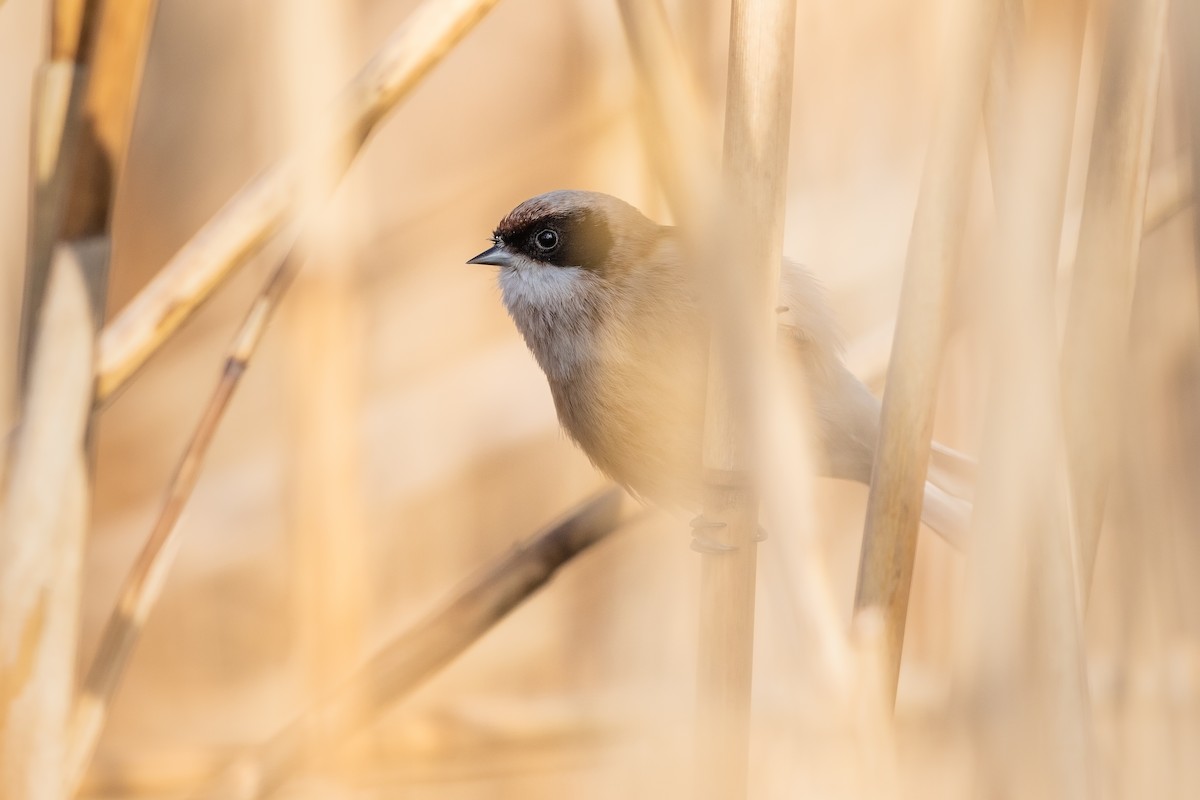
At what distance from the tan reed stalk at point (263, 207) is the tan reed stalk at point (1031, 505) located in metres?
0.47

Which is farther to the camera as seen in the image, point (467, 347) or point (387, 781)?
point (467, 347)

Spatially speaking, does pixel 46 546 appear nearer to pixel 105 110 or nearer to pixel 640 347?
pixel 105 110

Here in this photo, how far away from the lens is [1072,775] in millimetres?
690

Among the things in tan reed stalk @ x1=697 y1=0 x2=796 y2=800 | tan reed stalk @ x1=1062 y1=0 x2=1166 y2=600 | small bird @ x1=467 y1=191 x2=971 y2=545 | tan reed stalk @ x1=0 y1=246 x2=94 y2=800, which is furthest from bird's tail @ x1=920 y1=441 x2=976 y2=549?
tan reed stalk @ x1=0 y1=246 x2=94 y2=800

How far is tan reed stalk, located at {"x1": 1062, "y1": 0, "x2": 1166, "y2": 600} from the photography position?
77 cm

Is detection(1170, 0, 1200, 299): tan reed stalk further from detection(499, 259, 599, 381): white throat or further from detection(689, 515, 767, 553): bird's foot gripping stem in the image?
detection(499, 259, 599, 381): white throat

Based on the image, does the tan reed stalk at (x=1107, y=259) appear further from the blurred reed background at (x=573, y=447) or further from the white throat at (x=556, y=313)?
the white throat at (x=556, y=313)

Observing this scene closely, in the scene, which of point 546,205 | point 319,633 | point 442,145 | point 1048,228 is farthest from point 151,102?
point 1048,228

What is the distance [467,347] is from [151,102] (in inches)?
32.2

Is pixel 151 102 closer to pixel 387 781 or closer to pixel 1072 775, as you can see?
pixel 387 781

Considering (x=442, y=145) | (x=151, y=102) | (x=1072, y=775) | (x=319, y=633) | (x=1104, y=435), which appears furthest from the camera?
(x=442, y=145)

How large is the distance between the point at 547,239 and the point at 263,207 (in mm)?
538

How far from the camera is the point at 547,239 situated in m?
1.38

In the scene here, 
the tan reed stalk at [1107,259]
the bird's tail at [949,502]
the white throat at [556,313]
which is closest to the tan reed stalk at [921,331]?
the tan reed stalk at [1107,259]
